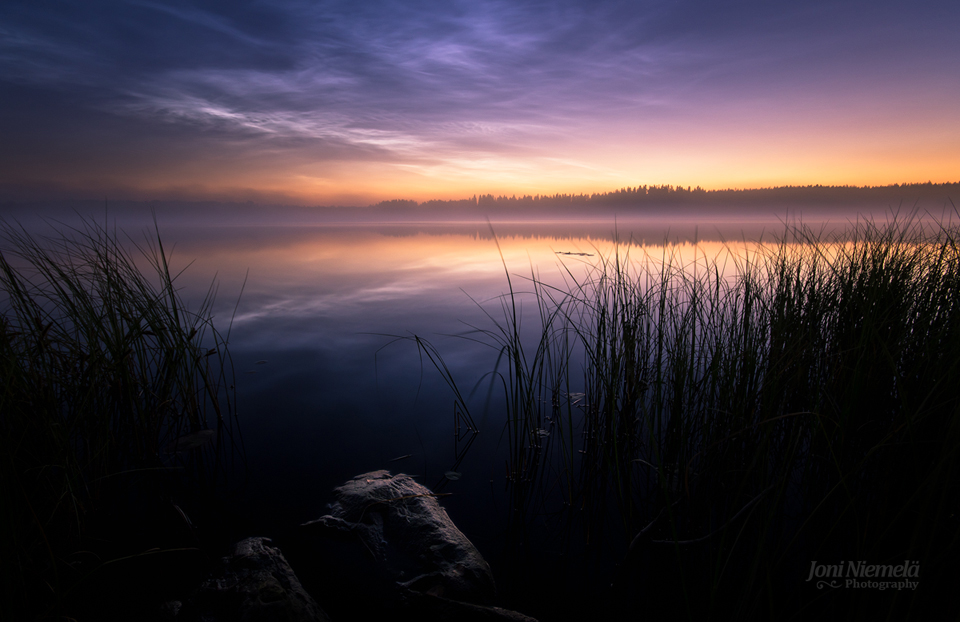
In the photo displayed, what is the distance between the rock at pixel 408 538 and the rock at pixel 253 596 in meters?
0.34

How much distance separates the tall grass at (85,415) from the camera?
1723 mm

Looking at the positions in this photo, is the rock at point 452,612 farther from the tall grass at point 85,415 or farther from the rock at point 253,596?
the tall grass at point 85,415

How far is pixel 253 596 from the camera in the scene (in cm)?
157

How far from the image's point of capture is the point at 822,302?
10.1 ft

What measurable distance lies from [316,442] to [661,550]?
2411mm

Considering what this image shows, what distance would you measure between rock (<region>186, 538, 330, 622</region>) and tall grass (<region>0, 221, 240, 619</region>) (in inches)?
18.9

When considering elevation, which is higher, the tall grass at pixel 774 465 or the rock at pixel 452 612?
the tall grass at pixel 774 465

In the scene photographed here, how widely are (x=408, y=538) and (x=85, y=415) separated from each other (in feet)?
6.45

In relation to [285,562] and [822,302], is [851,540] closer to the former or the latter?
[822,302]

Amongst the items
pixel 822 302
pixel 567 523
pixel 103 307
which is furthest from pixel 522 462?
pixel 103 307
